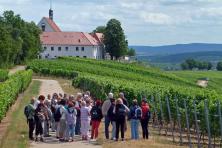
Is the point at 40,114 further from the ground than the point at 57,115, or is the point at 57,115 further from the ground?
the point at 40,114

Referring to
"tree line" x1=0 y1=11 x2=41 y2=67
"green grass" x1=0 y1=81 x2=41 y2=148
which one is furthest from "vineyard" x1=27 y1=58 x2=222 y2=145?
"tree line" x1=0 y1=11 x2=41 y2=67

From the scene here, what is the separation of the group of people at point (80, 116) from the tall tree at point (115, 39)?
135 meters

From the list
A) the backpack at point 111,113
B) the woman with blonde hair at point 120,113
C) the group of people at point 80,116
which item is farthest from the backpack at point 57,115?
the woman with blonde hair at point 120,113

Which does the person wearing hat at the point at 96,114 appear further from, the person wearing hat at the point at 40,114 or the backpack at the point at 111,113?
the person wearing hat at the point at 40,114

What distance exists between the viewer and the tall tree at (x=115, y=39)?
164750 millimetres

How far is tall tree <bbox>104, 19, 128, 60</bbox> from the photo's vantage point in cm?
16475

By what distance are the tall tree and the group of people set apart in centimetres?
13489

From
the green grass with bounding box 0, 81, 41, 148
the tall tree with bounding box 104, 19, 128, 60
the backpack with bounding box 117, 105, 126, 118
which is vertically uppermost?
the tall tree with bounding box 104, 19, 128, 60

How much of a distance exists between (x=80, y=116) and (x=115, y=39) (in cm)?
13637

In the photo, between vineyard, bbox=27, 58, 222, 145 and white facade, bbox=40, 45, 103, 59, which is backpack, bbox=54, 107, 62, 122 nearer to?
vineyard, bbox=27, 58, 222, 145

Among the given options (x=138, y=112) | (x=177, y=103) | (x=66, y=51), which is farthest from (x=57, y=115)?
(x=66, y=51)

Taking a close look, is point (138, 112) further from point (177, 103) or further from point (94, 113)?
point (177, 103)

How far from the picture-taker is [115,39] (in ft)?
542

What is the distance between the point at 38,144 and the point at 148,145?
490cm
